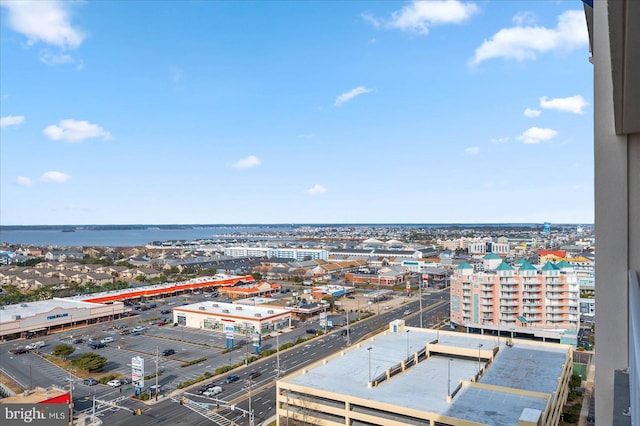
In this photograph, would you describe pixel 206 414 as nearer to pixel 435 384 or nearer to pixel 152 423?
pixel 152 423

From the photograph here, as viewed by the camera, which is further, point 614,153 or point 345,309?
point 345,309

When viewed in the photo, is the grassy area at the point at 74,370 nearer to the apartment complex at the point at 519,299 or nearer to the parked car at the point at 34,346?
the parked car at the point at 34,346

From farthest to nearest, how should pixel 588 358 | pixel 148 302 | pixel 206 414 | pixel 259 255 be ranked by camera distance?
pixel 259 255, pixel 148 302, pixel 588 358, pixel 206 414

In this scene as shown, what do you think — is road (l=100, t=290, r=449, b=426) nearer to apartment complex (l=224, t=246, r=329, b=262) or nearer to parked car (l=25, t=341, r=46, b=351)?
parked car (l=25, t=341, r=46, b=351)

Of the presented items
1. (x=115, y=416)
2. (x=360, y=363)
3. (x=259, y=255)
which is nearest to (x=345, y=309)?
(x=360, y=363)

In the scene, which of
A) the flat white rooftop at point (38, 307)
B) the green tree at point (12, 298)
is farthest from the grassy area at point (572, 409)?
the green tree at point (12, 298)

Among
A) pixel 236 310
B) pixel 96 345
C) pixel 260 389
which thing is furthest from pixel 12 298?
pixel 260 389

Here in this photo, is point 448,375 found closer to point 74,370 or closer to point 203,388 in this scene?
point 203,388
